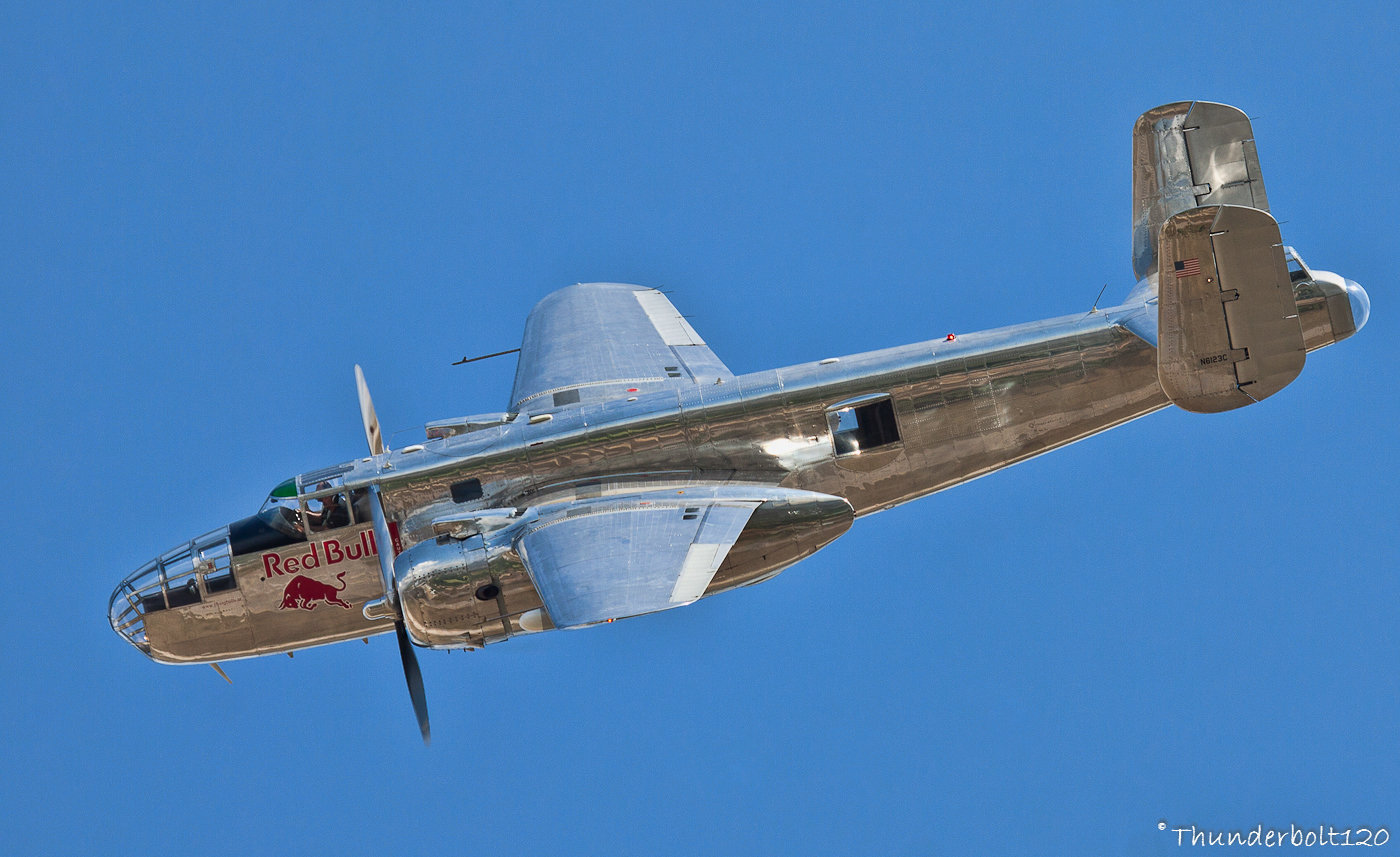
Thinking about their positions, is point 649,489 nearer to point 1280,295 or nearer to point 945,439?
point 945,439

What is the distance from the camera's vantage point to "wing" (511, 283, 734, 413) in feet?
70.7

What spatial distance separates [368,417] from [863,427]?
22.2 ft

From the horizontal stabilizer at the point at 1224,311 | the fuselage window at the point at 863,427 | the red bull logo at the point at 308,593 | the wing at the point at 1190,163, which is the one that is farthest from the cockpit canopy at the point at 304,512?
the wing at the point at 1190,163

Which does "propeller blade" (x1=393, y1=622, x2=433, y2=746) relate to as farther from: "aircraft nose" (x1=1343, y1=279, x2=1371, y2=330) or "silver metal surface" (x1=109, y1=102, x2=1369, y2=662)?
"aircraft nose" (x1=1343, y1=279, x2=1371, y2=330)

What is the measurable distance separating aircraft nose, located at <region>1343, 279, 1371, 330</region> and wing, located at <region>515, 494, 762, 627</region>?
8.00 m

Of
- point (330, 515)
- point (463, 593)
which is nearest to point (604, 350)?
point (330, 515)

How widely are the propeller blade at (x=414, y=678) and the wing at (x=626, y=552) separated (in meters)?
2.80

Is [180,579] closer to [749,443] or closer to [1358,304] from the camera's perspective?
[749,443]

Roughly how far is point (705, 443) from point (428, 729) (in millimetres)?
5171

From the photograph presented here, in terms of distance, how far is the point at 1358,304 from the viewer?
19.1m

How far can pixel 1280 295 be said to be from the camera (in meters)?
17.5

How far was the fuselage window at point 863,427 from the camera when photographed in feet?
64.8

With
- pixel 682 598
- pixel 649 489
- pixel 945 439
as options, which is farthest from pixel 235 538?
pixel 945 439

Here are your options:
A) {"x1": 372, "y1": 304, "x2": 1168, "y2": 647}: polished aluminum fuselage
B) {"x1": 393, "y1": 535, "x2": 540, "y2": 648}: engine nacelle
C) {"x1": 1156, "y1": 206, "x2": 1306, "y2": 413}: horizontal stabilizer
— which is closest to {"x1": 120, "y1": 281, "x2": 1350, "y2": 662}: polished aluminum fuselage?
{"x1": 372, "y1": 304, "x2": 1168, "y2": 647}: polished aluminum fuselage
